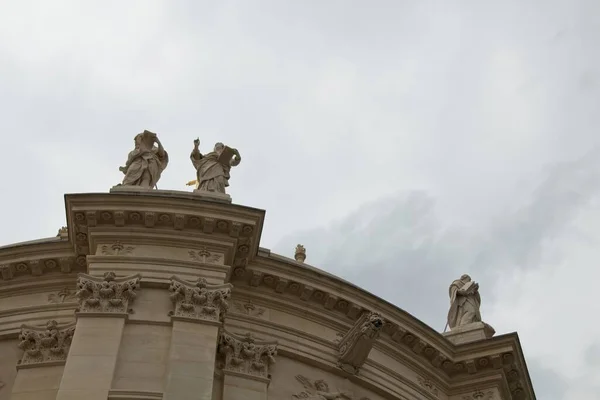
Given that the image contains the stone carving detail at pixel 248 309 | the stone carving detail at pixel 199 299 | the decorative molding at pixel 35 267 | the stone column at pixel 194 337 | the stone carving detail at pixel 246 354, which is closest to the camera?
the stone column at pixel 194 337

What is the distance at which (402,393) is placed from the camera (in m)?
26.4

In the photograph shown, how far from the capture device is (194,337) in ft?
72.2

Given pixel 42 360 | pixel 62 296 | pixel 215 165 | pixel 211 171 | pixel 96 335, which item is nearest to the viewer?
pixel 96 335

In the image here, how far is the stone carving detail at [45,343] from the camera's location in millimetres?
23156

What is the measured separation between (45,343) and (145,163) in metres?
6.26

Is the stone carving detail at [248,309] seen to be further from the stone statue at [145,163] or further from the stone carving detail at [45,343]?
the stone carving detail at [45,343]

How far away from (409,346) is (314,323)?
3115 millimetres

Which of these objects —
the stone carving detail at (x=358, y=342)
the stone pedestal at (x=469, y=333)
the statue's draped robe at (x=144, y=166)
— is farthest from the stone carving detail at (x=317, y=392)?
the statue's draped robe at (x=144, y=166)

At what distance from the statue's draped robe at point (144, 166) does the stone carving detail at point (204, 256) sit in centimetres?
326

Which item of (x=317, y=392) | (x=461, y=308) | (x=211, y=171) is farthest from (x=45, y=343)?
(x=461, y=308)

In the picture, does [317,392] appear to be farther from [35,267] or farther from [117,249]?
[35,267]

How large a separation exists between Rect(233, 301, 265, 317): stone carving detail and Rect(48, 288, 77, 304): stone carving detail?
4.40 m

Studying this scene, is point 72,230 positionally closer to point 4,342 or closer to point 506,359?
point 4,342

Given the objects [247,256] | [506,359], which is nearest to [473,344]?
[506,359]
